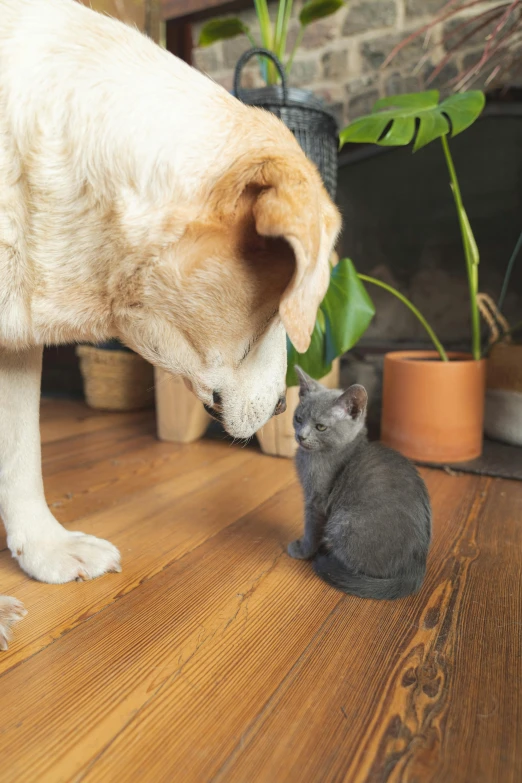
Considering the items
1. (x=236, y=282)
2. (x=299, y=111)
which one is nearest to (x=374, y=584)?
(x=236, y=282)

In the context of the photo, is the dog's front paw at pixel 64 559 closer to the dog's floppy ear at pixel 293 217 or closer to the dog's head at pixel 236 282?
the dog's head at pixel 236 282

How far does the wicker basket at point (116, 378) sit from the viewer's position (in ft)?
8.36

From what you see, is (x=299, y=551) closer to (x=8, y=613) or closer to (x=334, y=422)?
(x=334, y=422)

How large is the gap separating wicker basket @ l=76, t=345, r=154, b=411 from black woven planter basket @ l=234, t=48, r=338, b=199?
4.31 ft

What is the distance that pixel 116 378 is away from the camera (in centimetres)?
256

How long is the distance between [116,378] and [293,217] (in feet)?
6.64

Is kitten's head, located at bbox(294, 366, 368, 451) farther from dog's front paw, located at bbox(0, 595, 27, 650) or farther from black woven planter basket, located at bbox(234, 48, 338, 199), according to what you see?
black woven planter basket, located at bbox(234, 48, 338, 199)

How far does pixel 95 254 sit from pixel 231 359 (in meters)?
0.28

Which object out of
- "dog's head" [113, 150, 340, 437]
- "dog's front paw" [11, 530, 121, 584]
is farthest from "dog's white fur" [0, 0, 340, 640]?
"dog's front paw" [11, 530, 121, 584]

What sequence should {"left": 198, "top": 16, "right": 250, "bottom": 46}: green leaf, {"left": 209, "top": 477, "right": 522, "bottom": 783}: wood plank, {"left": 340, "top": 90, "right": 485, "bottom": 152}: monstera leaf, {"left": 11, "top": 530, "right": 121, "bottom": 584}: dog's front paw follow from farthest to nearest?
{"left": 198, "top": 16, "right": 250, "bottom": 46}: green leaf
{"left": 340, "top": 90, "right": 485, "bottom": 152}: monstera leaf
{"left": 11, "top": 530, "right": 121, "bottom": 584}: dog's front paw
{"left": 209, "top": 477, "right": 522, "bottom": 783}: wood plank

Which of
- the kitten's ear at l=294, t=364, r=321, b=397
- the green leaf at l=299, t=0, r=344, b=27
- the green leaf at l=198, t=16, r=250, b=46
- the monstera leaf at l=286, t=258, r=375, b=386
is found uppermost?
the green leaf at l=299, t=0, r=344, b=27

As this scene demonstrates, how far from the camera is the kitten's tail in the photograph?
0.93m

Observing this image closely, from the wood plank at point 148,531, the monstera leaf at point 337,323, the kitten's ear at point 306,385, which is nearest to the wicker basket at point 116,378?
the wood plank at point 148,531

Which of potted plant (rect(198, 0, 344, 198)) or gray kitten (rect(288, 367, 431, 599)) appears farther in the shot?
potted plant (rect(198, 0, 344, 198))
